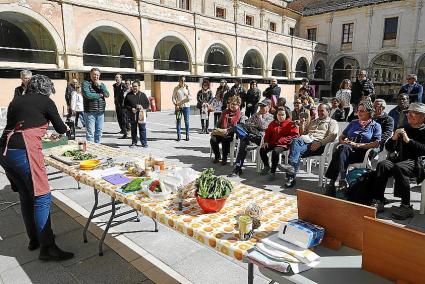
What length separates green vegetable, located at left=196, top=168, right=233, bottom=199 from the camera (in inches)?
92.7

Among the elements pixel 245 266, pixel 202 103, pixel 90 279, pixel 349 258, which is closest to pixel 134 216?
pixel 90 279

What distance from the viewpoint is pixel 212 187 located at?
2.40 m

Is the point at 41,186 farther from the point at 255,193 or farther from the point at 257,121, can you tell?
the point at 257,121

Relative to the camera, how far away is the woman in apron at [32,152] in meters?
2.91

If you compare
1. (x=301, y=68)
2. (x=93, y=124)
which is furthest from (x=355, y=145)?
(x=301, y=68)

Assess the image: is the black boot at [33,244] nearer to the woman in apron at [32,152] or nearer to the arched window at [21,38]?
the woman in apron at [32,152]

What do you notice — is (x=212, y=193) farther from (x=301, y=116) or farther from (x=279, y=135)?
(x=301, y=116)

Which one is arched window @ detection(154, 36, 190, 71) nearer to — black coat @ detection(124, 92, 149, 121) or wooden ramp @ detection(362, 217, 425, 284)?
black coat @ detection(124, 92, 149, 121)

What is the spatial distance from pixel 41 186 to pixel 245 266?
84.7 inches

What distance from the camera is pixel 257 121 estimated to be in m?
6.66

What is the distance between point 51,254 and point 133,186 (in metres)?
1.19

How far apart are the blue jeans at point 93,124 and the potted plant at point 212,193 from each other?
18.0 ft

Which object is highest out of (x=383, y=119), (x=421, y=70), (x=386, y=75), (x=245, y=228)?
(x=421, y=70)

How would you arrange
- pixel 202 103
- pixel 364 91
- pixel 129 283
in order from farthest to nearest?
pixel 202 103
pixel 364 91
pixel 129 283
